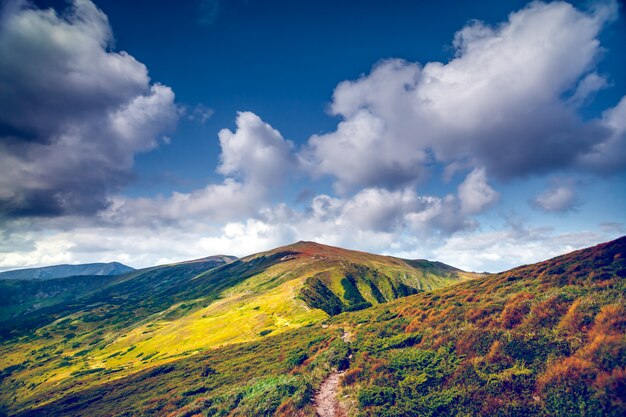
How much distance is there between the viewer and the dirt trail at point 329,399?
21047mm

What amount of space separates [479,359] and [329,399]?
39.9 ft

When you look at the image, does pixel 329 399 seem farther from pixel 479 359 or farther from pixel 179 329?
pixel 179 329

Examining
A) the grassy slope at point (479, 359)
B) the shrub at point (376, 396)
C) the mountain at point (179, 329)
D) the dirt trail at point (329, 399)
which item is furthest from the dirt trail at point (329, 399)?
the mountain at point (179, 329)

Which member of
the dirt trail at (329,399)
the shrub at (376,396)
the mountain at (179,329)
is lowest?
the mountain at (179,329)

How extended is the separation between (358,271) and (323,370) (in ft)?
416

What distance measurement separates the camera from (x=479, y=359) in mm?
20422

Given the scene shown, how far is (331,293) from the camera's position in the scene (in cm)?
11381

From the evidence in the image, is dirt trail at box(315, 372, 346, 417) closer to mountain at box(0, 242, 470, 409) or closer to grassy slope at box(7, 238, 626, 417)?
grassy slope at box(7, 238, 626, 417)

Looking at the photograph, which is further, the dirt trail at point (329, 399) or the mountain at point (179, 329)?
the mountain at point (179, 329)

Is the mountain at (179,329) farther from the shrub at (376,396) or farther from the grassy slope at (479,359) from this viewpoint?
the shrub at (376,396)

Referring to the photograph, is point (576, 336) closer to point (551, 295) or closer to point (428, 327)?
point (551, 295)

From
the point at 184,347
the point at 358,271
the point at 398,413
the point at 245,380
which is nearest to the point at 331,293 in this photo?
the point at 358,271

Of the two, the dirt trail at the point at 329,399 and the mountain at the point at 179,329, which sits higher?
the dirt trail at the point at 329,399

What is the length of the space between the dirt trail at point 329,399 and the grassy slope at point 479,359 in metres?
0.77
